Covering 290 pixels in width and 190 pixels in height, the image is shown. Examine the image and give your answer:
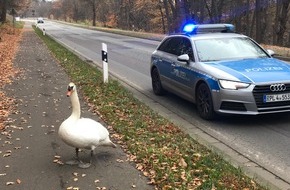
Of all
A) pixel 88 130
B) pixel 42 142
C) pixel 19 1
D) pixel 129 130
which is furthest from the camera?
pixel 19 1

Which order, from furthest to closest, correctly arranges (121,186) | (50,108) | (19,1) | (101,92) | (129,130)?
(19,1), (101,92), (50,108), (129,130), (121,186)

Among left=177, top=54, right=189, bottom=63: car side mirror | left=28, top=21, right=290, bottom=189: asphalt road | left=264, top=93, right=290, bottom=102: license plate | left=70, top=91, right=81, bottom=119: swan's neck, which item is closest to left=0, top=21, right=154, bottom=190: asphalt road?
left=70, top=91, right=81, bottom=119: swan's neck

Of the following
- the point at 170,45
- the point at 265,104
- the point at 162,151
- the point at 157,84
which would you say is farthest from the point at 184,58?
the point at 162,151

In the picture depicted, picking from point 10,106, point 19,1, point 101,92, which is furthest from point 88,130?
point 19,1

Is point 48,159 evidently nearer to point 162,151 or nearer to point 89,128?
point 89,128

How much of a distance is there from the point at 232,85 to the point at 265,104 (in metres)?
0.62

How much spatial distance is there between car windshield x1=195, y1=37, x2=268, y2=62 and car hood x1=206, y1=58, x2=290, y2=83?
33 cm

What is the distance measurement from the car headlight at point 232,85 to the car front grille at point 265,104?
198 mm

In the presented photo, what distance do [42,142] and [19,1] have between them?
50.8 meters

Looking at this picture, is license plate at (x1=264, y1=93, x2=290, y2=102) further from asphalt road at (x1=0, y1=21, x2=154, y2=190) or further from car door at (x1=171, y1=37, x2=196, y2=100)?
asphalt road at (x1=0, y1=21, x2=154, y2=190)

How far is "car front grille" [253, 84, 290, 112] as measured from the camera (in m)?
7.18

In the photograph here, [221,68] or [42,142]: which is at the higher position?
[221,68]

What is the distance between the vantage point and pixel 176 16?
47.4 m

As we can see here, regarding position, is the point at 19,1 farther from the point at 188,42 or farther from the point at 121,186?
the point at 121,186
